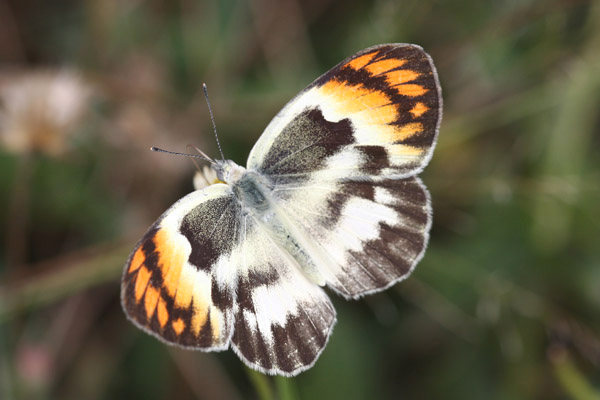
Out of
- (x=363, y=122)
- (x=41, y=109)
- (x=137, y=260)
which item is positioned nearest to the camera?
(x=137, y=260)

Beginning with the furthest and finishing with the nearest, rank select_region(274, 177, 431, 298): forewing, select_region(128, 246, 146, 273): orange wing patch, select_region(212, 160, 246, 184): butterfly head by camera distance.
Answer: select_region(212, 160, 246, 184): butterfly head → select_region(274, 177, 431, 298): forewing → select_region(128, 246, 146, 273): orange wing patch

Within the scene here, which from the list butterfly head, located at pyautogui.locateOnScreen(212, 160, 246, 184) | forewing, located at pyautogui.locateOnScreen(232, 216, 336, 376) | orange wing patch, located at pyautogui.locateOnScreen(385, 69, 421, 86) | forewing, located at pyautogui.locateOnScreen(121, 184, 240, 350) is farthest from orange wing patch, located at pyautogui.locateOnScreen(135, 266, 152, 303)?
orange wing patch, located at pyautogui.locateOnScreen(385, 69, 421, 86)

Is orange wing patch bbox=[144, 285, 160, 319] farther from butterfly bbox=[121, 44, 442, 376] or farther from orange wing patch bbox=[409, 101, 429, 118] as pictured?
orange wing patch bbox=[409, 101, 429, 118]

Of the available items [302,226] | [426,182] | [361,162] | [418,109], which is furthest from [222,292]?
[426,182]

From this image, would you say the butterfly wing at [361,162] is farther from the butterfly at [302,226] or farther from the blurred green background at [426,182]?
the blurred green background at [426,182]

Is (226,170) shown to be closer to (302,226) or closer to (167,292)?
(302,226)

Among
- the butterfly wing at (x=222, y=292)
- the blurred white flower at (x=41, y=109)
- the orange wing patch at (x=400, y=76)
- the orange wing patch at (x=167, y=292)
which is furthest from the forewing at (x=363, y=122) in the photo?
the blurred white flower at (x=41, y=109)

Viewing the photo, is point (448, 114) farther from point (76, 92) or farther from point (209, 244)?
point (76, 92)

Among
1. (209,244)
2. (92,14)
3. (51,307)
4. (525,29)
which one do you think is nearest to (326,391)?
(209,244)
